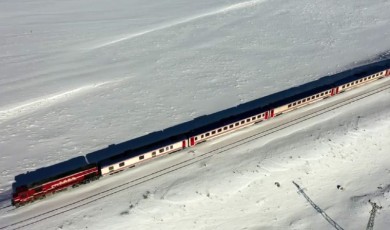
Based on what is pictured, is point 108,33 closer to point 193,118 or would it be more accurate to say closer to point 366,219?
point 193,118

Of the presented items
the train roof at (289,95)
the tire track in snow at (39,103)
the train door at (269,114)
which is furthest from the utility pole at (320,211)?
the tire track in snow at (39,103)

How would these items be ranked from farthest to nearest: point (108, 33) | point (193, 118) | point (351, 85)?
point (108, 33) < point (351, 85) < point (193, 118)

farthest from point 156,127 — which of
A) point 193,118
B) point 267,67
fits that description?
point 267,67

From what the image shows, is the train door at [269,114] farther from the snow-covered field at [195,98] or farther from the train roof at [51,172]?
the train roof at [51,172]

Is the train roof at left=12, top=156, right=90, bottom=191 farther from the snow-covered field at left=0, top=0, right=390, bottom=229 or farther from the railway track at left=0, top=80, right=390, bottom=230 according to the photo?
the railway track at left=0, top=80, right=390, bottom=230

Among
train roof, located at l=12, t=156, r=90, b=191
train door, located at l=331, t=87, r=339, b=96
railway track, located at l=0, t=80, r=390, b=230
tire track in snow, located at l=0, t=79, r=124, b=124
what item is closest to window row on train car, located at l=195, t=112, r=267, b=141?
railway track, located at l=0, t=80, r=390, b=230

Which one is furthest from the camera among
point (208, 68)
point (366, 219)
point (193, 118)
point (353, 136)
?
point (208, 68)

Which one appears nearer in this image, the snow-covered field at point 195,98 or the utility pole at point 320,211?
the utility pole at point 320,211
